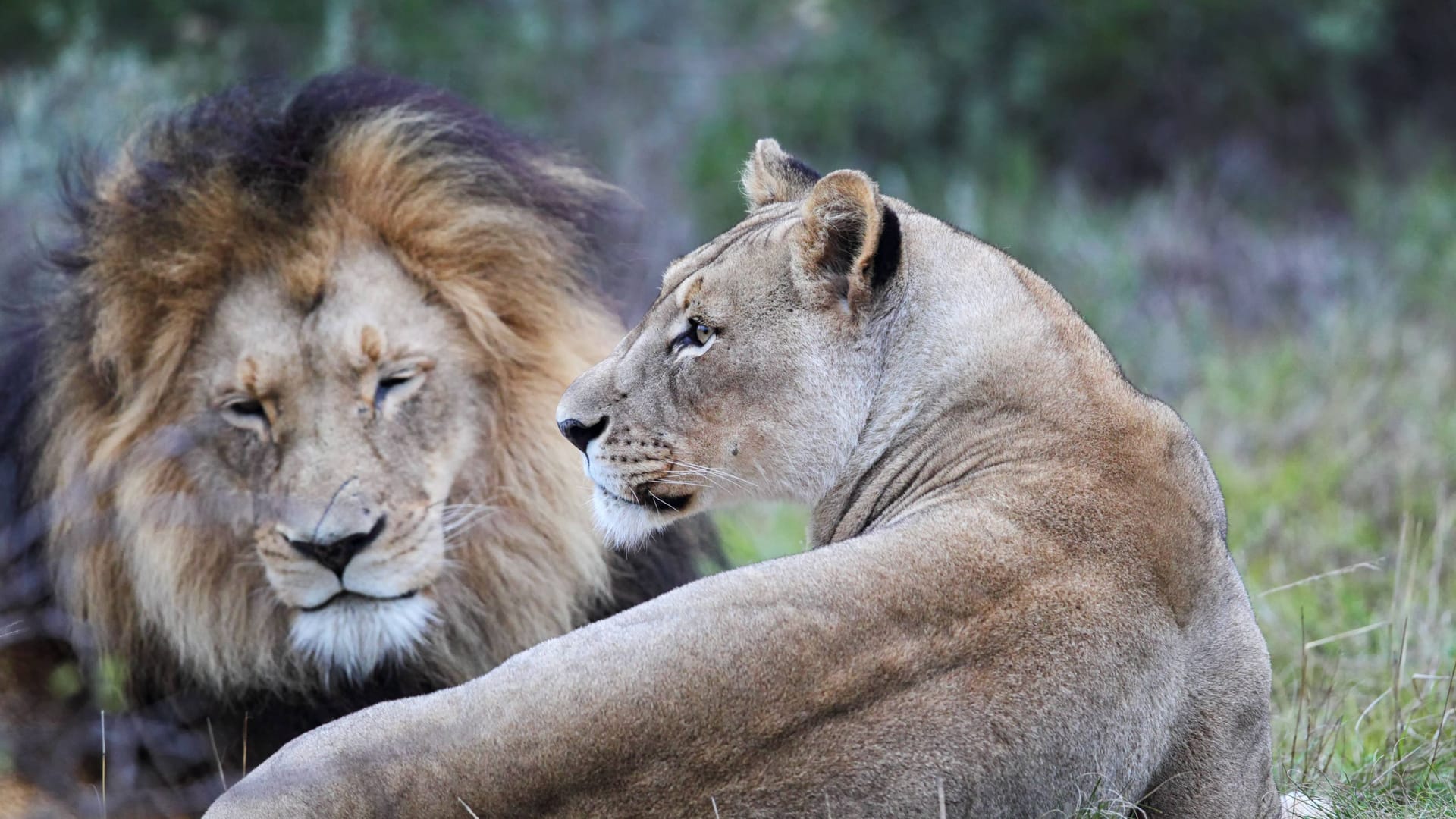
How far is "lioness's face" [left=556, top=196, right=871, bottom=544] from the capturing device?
10.4 feet

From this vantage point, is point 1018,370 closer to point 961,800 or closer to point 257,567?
point 961,800

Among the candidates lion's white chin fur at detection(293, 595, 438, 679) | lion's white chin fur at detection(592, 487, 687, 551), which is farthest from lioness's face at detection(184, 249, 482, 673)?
lion's white chin fur at detection(592, 487, 687, 551)

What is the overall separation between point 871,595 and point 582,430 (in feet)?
3.05

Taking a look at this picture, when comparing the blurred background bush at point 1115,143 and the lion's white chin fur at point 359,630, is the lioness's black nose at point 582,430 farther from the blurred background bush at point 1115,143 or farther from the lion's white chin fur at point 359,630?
the blurred background bush at point 1115,143

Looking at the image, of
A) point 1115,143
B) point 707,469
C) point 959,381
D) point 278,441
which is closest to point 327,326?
point 278,441

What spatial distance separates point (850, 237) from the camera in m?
3.14

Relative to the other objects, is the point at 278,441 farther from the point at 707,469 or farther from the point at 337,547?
the point at 707,469

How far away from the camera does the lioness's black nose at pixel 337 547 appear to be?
338 cm

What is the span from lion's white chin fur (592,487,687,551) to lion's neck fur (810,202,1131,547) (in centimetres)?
36

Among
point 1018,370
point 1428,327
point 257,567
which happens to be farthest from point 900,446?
point 1428,327

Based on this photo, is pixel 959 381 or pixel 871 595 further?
pixel 959 381

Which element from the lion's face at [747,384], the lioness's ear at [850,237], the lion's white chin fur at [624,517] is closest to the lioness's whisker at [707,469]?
the lion's face at [747,384]

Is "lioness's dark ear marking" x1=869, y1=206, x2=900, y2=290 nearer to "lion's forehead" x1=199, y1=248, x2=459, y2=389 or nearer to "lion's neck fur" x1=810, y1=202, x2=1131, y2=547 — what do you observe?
"lion's neck fur" x1=810, y1=202, x2=1131, y2=547

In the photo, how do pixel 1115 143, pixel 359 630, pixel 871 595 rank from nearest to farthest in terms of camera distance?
pixel 871 595 < pixel 359 630 < pixel 1115 143
